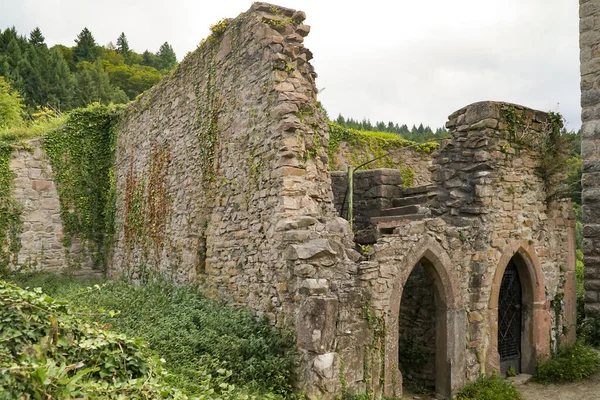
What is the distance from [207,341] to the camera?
6.51 metres

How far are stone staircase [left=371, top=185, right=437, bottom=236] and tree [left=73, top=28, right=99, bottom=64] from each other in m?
36.9

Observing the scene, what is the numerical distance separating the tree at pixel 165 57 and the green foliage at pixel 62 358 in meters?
42.2

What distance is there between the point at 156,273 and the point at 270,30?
555 centimetres

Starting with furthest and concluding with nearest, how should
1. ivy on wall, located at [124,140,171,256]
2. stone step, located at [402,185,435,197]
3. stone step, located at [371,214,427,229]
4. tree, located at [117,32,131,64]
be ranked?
tree, located at [117,32,131,64], ivy on wall, located at [124,140,171,256], stone step, located at [402,185,435,197], stone step, located at [371,214,427,229]

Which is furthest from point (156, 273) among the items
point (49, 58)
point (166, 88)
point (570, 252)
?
point (49, 58)

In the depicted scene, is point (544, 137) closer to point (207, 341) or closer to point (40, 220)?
point (207, 341)

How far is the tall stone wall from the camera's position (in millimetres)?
6355

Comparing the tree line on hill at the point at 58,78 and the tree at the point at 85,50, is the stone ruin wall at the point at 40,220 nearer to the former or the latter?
the tree line on hill at the point at 58,78

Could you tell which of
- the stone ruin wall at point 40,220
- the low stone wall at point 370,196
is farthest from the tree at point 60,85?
the low stone wall at point 370,196

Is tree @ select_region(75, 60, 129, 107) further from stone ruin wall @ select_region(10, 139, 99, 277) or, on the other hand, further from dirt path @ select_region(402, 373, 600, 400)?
dirt path @ select_region(402, 373, 600, 400)

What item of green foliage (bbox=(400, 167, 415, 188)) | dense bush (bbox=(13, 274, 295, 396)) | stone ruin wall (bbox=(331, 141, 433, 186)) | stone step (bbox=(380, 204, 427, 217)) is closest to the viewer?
dense bush (bbox=(13, 274, 295, 396))

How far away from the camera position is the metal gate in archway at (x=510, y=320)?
8.59m

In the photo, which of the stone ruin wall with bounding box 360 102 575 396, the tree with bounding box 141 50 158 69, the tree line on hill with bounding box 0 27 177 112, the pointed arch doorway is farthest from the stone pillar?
the tree with bounding box 141 50 158 69

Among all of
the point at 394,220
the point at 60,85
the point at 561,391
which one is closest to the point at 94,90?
the point at 60,85
